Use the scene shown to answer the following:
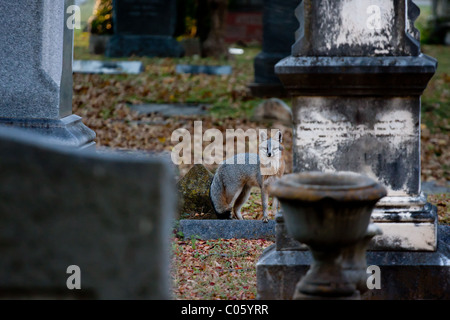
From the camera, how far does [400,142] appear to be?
4.59 m

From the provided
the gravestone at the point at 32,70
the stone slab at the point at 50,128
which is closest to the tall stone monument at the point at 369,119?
the stone slab at the point at 50,128

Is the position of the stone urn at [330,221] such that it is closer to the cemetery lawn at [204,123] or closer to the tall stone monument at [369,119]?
the tall stone monument at [369,119]

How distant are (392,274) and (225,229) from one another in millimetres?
1892

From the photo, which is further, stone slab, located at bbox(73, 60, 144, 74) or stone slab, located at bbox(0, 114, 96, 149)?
stone slab, located at bbox(73, 60, 144, 74)

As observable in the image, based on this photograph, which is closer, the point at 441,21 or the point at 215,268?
the point at 215,268

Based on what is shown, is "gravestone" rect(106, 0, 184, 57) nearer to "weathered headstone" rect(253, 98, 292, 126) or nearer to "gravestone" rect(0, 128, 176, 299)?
"weathered headstone" rect(253, 98, 292, 126)

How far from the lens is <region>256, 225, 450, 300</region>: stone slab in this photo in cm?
446

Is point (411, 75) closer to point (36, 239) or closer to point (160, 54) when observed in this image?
point (36, 239)

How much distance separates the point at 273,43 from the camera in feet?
50.5

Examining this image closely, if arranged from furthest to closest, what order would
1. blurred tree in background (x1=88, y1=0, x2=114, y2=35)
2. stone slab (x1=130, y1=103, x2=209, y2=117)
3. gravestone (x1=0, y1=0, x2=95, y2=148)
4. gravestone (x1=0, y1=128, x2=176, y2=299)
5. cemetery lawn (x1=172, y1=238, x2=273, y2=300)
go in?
1. blurred tree in background (x1=88, y1=0, x2=114, y2=35)
2. stone slab (x1=130, y1=103, x2=209, y2=117)
3. gravestone (x1=0, y1=0, x2=95, y2=148)
4. cemetery lawn (x1=172, y1=238, x2=273, y2=300)
5. gravestone (x1=0, y1=128, x2=176, y2=299)

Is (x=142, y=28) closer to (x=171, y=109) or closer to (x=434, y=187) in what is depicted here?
(x=171, y=109)

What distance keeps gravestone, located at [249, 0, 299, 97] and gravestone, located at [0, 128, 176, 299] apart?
12.8 meters

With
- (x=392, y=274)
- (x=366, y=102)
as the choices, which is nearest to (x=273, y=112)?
(x=366, y=102)

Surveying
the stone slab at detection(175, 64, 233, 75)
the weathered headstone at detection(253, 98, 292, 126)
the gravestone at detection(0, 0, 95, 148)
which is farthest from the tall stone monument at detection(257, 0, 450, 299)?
the stone slab at detection(175, 64, 233, 75)
